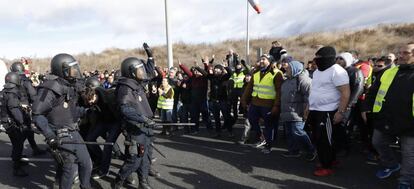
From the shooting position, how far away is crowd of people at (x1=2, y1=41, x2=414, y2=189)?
13.5 ft

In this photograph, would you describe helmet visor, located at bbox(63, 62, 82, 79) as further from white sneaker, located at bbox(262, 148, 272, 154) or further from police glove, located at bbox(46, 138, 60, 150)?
white sneaker, located at bbox(262, 148, 272, 154)

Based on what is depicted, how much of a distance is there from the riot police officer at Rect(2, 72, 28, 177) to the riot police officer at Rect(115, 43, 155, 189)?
2.11m

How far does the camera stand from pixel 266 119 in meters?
6.43

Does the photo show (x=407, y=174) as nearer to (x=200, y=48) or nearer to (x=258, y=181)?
(x=258, y=181)

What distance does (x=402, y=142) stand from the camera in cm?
412

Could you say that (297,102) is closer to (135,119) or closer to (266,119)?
(266,119)

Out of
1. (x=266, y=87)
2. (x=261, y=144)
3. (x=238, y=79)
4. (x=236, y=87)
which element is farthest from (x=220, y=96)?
(x=266, y=87)

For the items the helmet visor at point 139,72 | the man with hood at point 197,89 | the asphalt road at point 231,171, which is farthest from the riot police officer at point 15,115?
the man with hood at point 197,89

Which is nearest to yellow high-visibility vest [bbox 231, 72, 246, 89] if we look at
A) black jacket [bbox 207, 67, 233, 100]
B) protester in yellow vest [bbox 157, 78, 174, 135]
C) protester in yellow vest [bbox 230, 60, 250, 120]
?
protester in yellow vest [bbox 230, 60, 250, 120]

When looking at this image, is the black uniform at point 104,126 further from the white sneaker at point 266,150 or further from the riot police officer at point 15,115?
the white sneaker at point 266,150

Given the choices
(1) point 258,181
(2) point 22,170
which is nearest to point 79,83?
(2) point 22,170

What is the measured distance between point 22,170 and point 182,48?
90.7ft

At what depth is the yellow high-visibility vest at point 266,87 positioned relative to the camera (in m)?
6.36

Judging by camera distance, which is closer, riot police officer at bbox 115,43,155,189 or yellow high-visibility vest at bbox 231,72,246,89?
riot police officer at bbox 115,43,155,189
